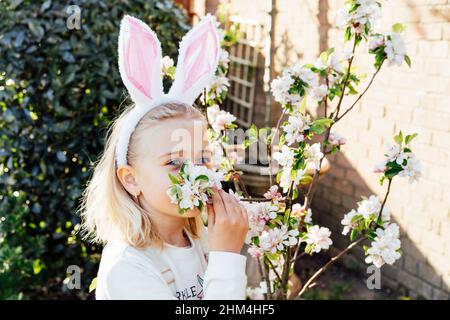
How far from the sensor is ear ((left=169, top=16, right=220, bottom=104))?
177 cm

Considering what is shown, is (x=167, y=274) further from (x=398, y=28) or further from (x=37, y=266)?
(x=37, y=266)

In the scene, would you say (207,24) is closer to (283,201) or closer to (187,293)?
(283,201)

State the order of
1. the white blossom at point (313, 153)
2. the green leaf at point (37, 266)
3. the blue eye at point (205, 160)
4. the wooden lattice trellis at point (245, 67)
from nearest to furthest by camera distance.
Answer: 1. the blue eye at point (205, 160)
2. the white blossom at point (313, 153)
3. the green leaf at point (37, 266)
4. the wooden lattice trellis at point (245, 67)

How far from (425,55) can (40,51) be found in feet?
7.05

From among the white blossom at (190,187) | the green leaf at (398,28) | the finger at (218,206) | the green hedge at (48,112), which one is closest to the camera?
the white blossom at (190,187)

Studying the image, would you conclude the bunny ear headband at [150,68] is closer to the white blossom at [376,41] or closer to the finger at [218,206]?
the finger at [218,206]

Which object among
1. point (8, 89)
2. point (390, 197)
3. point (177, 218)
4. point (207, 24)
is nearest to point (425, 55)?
point (390, 197)

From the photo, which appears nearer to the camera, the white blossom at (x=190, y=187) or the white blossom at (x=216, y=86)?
the white blossom at (x=190, y=187)

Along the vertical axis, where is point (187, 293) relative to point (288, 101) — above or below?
below

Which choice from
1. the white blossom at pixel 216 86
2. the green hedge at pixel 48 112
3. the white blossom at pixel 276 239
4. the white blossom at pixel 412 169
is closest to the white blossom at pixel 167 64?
the white blossom at pixel 216 86

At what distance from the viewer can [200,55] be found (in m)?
1.81

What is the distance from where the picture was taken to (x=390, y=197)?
11.7 feet

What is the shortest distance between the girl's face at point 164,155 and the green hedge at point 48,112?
1.53m

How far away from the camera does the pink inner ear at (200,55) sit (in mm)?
1784
